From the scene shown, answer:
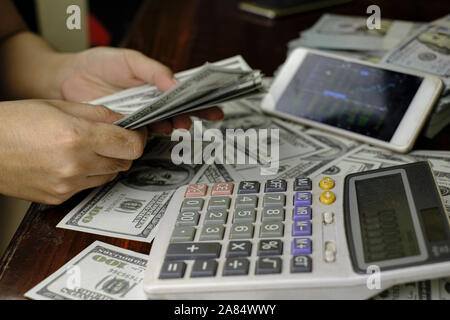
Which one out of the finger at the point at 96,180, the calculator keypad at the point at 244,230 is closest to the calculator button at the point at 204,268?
the calculator keypad at the point at 244,230

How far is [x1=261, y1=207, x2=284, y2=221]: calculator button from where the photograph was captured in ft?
1.63

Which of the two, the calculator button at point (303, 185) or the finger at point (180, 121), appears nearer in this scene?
the calculator button at point (303, 185)

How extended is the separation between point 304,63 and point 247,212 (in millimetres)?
374

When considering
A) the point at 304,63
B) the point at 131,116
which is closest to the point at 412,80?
the point at 304,63

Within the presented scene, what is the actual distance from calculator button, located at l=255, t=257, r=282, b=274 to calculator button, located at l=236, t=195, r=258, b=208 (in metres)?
0.09

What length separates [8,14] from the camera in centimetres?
94

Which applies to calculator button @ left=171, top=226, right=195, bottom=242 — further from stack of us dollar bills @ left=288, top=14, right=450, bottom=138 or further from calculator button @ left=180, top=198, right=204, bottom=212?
stack of us dollar bills @ left=288, top=14, right=450, bottom=138

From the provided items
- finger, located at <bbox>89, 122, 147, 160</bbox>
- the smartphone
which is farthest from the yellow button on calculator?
the smartphone

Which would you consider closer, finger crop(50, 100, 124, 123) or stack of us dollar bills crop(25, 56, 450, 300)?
stack of us dollar bills crop(25, 56, 450, 300)

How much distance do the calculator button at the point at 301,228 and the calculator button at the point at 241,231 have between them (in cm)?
4

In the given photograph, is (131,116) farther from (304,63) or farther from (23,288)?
(304,63)

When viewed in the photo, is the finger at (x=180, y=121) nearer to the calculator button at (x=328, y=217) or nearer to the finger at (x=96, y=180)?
the finger at (x=96, y=180)

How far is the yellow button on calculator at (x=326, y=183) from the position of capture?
0.53m

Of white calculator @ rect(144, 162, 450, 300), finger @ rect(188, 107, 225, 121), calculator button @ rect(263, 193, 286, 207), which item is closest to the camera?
white calculator @ rect(144, 162, 450, 300)
